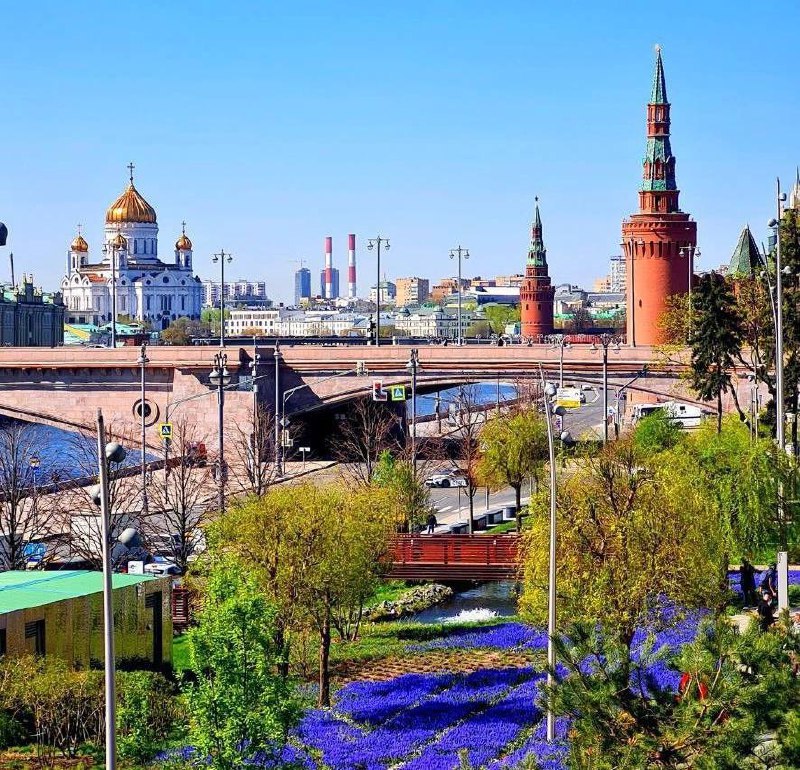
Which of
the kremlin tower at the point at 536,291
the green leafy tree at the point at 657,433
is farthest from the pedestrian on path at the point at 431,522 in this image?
the kremlin tower at the point at 536,291

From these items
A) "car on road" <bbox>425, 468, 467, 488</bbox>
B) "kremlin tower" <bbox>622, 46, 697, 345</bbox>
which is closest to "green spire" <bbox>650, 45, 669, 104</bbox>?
"kremlin tower" <bbox>622, 46, 697, 345</bbox>

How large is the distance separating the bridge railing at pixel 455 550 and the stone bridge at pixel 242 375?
2976 centimetres

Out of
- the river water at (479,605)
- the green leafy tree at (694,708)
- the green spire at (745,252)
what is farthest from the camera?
the green spire at (745,252)

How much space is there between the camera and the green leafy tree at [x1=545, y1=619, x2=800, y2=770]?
14.5m

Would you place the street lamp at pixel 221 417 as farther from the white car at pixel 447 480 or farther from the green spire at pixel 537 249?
the green spire at pixel 537 249

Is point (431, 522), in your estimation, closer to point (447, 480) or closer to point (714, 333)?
point (714, 333)

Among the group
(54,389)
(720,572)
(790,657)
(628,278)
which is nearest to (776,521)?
(720,572)

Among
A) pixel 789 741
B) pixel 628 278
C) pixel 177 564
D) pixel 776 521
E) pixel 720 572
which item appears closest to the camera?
pixel 789 741

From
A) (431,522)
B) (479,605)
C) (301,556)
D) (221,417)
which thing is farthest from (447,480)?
(301,556)

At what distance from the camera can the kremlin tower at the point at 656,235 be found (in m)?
96.7

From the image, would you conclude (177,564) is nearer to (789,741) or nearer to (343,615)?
(343,615)

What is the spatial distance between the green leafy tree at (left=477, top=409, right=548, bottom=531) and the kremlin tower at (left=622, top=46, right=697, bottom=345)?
47581 millimetres

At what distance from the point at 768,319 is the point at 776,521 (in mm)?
15159

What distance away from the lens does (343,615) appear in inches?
1266
